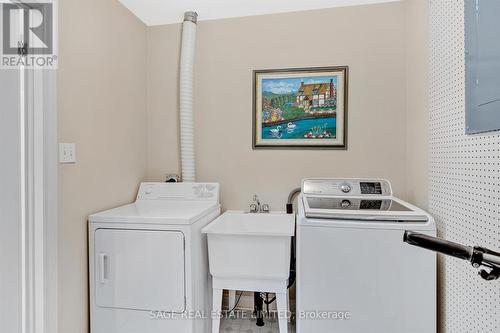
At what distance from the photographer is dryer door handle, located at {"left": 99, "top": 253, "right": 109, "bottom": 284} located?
168 cm

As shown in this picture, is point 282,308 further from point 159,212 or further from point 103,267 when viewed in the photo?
point 103,267

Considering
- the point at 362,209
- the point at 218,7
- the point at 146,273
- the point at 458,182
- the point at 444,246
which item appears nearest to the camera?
the point at 444,246

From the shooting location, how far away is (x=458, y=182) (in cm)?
130

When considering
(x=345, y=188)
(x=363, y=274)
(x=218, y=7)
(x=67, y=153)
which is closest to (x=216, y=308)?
(x=363, y=274)

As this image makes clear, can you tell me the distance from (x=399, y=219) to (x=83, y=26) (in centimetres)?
219

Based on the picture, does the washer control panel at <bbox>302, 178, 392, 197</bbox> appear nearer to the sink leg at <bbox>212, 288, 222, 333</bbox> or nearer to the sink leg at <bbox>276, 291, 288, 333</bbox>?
the sink leg at <bbox>276, 291, 288, 333</bbox>

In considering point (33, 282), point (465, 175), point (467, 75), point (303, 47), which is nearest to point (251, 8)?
point (303, 47)

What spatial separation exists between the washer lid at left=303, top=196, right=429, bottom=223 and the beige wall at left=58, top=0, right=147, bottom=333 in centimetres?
139

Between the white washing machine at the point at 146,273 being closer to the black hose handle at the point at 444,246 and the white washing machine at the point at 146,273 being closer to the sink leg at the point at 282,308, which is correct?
the sink leg at the point at 282,308

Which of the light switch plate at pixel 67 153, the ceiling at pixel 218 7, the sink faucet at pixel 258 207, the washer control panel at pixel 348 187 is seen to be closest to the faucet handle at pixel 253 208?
the sink faucet at pixel 258 207

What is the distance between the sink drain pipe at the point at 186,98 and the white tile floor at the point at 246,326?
1191 mm

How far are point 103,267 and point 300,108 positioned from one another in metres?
1.82

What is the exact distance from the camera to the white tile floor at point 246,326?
80.8 inches

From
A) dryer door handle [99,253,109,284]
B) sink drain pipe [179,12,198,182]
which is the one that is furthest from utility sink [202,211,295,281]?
sink drain pipe [179,12,198,182]
